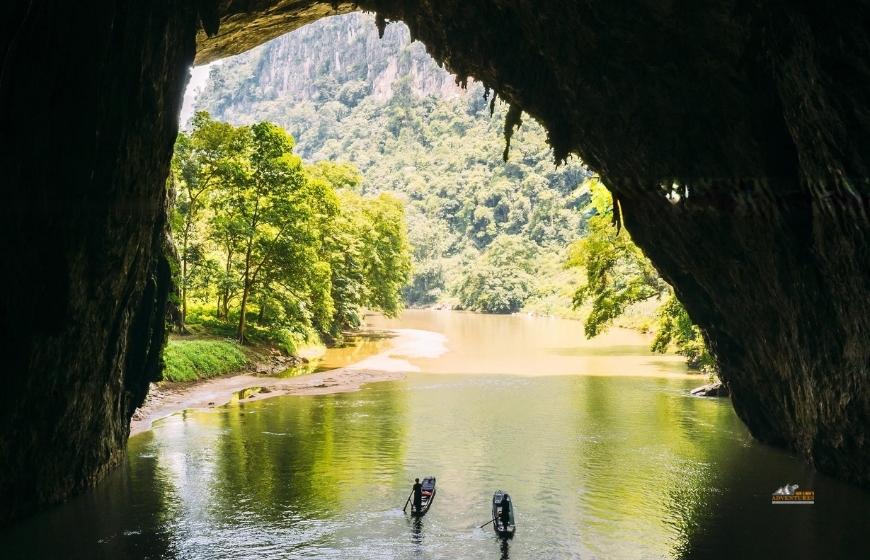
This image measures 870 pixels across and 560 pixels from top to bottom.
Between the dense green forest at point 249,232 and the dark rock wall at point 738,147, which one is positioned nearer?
the dark rock wall at point 738,147

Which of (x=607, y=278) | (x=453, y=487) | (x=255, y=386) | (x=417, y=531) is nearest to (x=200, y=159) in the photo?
(x=255, y=386)

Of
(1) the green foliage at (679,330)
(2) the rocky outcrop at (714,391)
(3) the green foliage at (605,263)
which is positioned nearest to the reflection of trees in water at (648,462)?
(2) the rocky outcrop at (714,391)

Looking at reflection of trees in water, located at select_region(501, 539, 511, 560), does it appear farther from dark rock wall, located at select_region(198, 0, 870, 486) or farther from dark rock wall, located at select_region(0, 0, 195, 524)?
dark rock wall, located at select_region(0, 0, 195, 524)

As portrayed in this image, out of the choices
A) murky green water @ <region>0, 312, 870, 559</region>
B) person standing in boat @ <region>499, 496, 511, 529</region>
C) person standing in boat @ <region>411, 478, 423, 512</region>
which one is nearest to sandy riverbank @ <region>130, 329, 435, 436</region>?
murky green water @ <region>0, 312, 870, 559</region>

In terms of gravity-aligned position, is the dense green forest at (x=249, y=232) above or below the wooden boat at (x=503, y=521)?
above

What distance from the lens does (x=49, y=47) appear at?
12.8 meters

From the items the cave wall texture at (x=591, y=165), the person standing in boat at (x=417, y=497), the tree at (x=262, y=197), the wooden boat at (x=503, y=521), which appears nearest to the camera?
the cave wall texture at (x=591, y=165)

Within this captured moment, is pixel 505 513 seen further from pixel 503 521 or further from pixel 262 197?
pixel 262 197

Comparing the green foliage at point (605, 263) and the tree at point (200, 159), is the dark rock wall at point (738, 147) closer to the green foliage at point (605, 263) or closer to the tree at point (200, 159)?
the green foliage at point (605, 263)

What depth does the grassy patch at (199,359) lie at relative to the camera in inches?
1312

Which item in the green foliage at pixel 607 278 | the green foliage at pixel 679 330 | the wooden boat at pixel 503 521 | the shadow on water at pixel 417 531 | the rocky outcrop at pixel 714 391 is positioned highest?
the green foliage at pixel 607 278

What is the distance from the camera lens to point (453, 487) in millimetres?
18547

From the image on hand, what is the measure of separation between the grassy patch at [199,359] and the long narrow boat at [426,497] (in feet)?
61.3

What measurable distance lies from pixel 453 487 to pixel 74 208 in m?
10.9
